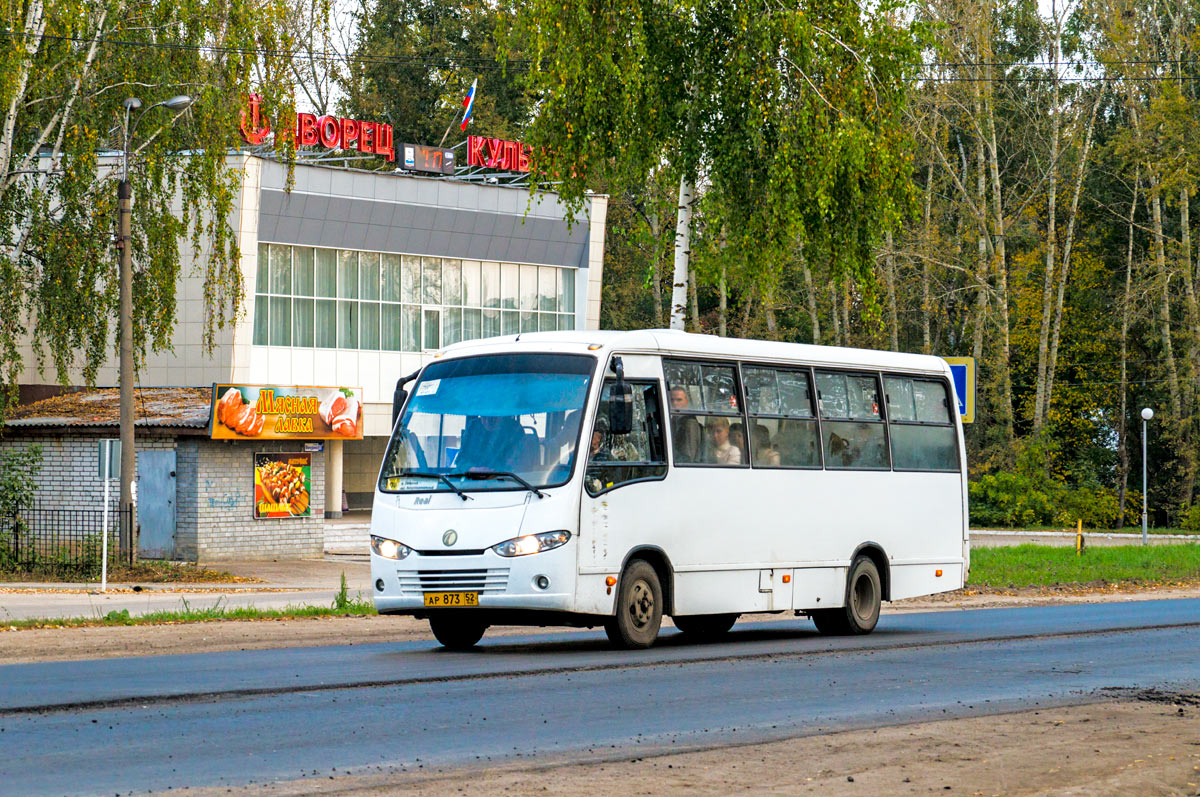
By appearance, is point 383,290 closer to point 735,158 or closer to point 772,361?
point 735,158

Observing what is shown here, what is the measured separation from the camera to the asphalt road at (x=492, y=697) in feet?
30.5

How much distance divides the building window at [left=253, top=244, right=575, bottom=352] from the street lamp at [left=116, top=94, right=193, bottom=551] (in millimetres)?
16199

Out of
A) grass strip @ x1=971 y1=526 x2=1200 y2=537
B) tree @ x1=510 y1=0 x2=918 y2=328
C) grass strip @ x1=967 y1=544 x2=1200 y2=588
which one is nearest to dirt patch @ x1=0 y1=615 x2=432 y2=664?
tree @ x1=510 y1=0 x2=918 y2=328

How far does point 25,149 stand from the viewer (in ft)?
101

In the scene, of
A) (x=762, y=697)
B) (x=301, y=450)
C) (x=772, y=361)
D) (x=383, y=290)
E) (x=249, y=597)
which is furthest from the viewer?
(x=383, y=290)

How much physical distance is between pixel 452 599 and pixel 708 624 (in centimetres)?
493

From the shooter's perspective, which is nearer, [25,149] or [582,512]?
[582,512]

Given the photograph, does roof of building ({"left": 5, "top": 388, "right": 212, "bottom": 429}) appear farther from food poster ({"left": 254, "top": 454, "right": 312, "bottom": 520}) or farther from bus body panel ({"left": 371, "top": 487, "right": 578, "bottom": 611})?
bus body panel ({"left": 371, "top": 487, "right": 578, "bottom": 611})

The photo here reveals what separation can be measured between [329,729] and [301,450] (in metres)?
29.9

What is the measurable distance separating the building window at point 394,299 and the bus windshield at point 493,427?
31.2 m

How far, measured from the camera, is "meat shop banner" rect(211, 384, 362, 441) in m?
37.2

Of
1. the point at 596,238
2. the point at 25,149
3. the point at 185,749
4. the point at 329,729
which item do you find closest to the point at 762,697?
the point at 329,729

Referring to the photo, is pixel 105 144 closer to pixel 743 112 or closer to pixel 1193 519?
pixel 743 112

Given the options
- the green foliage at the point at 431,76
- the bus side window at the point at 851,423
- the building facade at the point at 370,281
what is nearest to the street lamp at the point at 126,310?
the building facade at the point at 370,281
